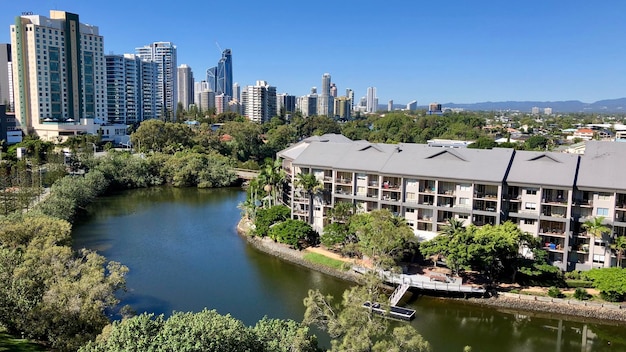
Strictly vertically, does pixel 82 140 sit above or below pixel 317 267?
above

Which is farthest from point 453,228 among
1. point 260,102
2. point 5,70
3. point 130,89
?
point 5,70

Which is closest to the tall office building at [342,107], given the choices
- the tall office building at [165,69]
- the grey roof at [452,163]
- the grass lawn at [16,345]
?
the tall office building at [165,69]

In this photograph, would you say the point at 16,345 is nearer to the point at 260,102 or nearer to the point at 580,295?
the point at 580,295

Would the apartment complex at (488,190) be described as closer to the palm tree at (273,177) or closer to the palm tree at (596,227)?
the palm tree at (596,227)

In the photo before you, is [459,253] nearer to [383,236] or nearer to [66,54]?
[383,236]

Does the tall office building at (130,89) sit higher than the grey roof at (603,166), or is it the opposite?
the tall office building at (130,89)

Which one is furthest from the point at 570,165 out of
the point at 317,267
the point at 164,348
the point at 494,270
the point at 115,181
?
the point at 115,181

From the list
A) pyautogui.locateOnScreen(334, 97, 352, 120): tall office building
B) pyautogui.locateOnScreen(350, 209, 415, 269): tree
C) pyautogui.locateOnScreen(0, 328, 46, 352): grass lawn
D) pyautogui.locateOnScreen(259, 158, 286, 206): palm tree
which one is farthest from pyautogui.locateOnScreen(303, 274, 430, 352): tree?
pyautogui.locateOnScreen(334, 97, 352, 120): tall office building
